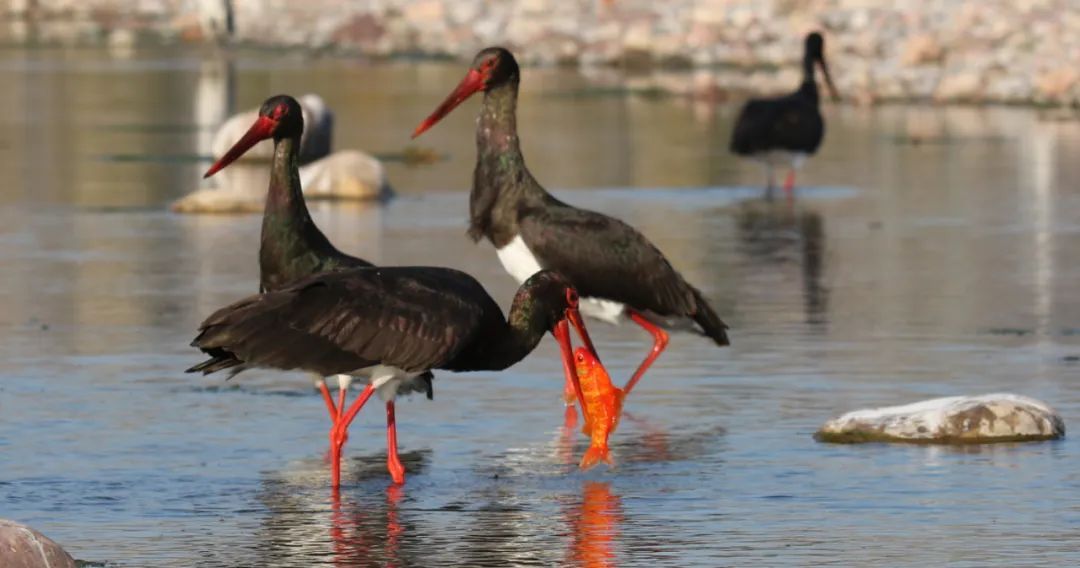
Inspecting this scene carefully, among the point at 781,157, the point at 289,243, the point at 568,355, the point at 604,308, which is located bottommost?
the point at 781,157

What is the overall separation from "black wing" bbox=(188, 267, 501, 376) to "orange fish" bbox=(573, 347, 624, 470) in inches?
26.7

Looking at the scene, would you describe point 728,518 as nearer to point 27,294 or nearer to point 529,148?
point 27,294

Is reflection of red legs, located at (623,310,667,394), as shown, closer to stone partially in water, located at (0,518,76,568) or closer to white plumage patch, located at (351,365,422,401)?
white plumage patch, located at (351,365,422,401)

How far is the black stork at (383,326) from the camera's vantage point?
12695 millimetres

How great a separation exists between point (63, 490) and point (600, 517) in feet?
8.10

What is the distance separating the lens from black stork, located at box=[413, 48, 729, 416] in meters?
16.3

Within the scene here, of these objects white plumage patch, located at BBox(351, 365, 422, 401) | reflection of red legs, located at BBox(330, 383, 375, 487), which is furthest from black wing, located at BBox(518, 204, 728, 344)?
reflection of red legs, located at BBox(330, 383, 375, 487)

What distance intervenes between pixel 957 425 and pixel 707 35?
1918 inches

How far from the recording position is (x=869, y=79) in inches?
1906

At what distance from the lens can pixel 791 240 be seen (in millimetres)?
25328

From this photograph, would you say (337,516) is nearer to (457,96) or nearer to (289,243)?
(289,243)

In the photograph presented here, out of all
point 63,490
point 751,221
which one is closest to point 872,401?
point 63,490

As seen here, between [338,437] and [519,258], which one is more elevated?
[519,258]

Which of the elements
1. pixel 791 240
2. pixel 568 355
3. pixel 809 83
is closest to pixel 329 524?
pixel 568 355
